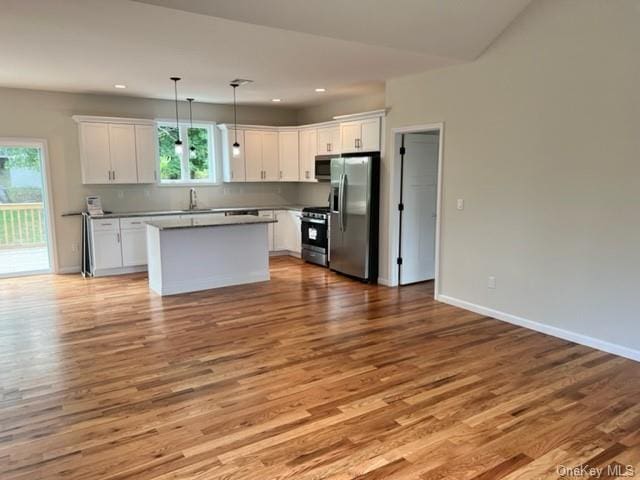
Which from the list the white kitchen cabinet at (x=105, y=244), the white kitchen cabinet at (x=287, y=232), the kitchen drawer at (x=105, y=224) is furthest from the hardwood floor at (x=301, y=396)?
the white kitchen cabinet at (x=287, y=232)

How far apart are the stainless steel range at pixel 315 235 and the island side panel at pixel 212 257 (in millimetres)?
1150

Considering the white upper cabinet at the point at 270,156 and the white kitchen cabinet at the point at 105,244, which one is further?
the white upper cabinet at the point at 270,156

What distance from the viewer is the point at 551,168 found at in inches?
162

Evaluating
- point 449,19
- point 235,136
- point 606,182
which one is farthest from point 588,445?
point 235,136

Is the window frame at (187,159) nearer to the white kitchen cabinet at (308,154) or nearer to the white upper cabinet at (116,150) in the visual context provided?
the white upper cabinet at (116,150)

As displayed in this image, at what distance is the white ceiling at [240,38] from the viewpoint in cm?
339

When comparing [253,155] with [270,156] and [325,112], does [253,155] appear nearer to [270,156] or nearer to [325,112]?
[270,156]

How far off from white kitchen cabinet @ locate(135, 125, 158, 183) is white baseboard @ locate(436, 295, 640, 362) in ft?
16.1

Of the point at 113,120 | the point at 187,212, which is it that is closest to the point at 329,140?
the point at 187,212

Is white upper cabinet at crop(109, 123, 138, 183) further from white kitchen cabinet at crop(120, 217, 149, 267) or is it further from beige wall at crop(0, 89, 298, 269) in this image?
white kitchen cabinet at crop(120, 217, 149, 267)

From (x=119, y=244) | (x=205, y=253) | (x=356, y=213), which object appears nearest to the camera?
(x=205, y=253)

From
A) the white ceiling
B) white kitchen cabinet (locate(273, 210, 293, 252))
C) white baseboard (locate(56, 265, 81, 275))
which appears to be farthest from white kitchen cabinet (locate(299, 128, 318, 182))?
white baseboard (locate(56, 265, 81, 275))

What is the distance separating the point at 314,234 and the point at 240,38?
3.90 m

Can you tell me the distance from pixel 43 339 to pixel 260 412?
8.27 feet
